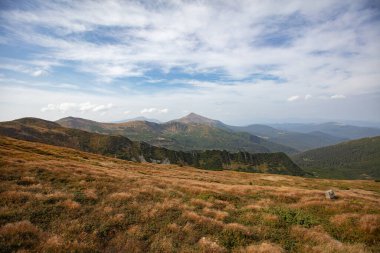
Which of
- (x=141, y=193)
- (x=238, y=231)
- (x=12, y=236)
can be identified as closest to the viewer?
(x=12, y=236)

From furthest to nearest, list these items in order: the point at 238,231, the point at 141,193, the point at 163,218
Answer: the point at 141,193
the point at 163,218
the point at 238,231

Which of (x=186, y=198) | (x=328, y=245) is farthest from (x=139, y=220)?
(x=328, y=245)

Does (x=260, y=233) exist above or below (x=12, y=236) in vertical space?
below

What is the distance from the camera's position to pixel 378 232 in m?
12.4

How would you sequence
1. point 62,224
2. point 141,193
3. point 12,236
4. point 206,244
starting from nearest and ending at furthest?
point 12,236 < point 206,244 < point 62,224 < point 141,193

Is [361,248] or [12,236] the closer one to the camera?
[12,236]

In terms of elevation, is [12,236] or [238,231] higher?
[12,236]

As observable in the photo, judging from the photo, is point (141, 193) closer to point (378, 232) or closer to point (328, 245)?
point (328, 245)

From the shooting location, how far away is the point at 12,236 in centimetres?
913

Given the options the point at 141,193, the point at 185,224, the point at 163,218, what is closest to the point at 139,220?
the point at 163,218

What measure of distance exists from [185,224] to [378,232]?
36.5ft

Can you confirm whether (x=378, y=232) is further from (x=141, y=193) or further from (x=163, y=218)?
(x=141, y=193)

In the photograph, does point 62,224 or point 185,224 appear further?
point 185,224

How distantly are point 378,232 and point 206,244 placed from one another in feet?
33.9
